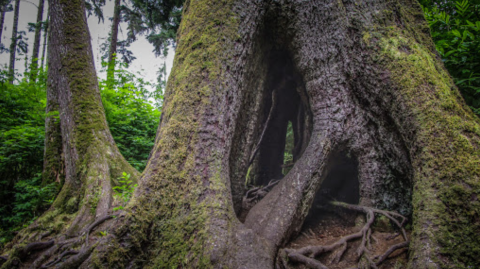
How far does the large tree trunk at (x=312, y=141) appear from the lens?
1.71 metres

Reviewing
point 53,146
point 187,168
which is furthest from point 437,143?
point 53,146

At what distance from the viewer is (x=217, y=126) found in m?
A: 2.23

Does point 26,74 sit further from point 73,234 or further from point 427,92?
point 427,92

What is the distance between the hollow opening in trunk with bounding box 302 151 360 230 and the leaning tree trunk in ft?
9.46

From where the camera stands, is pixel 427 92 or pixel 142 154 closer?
pixel 427 92

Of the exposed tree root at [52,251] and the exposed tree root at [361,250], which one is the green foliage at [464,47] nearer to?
the exposed tree root at [361,250]

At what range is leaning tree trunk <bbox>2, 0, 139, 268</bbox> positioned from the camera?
9.71 ft

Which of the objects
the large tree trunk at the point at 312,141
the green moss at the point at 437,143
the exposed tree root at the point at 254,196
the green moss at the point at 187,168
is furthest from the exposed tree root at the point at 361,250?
the exposed tree root at the point at 254,196

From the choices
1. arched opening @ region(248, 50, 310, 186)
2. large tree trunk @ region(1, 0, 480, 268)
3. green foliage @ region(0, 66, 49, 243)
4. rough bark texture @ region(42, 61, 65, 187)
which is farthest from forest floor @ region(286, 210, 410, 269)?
green foliage @ region(0, 66, 49, 243)

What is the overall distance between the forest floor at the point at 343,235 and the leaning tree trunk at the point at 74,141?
2.60m

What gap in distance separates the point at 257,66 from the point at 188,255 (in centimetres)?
258

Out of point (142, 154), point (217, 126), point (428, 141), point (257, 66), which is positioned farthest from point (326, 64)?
point (142, 154)

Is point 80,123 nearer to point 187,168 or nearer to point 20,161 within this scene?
point 20,161

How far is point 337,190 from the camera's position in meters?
3.62
